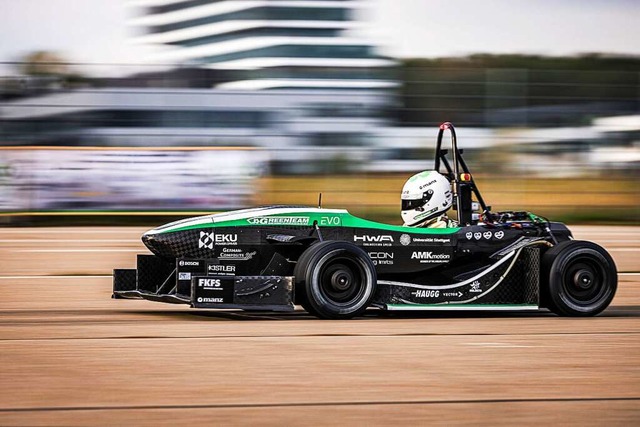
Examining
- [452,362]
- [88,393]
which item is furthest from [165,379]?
[452,362]

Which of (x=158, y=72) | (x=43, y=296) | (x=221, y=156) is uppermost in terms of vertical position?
(x=158, y=72)

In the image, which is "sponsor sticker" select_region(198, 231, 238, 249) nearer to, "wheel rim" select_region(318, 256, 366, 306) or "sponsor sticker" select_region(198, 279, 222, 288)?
"sponsor sticker" select_region(198, 279, 222, 288)

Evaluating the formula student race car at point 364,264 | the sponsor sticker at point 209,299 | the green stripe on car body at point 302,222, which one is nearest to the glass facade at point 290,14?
the formula student race car at point 364,264

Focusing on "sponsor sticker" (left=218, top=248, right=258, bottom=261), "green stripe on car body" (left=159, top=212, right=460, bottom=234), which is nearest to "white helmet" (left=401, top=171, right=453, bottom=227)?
"green stripe on car body" (left=159, top=212, right=460, bottom=234)

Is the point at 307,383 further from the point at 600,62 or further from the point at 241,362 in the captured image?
the point at 600,62

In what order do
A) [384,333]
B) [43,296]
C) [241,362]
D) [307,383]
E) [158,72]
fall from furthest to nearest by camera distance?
[158,72] → [43,296] → [384,333] → [241,362] → [307,383]

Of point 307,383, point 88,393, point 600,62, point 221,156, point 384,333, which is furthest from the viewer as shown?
point 600,62

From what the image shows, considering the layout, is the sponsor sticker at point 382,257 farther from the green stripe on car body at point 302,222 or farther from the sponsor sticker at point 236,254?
the sponsor sticker at point 236,254

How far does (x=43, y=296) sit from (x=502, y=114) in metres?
21.6

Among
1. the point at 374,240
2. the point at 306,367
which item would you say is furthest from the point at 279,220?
the point at 306,367

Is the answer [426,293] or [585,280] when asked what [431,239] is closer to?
[426,293]

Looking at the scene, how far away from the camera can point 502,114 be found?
3200cm

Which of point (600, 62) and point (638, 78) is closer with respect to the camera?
point (638, 78)

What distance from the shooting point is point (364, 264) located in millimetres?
10008
